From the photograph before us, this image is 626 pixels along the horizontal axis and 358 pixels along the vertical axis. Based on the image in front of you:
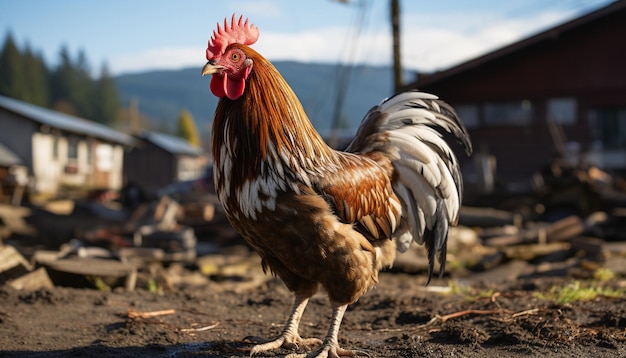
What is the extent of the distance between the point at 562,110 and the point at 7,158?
24211 mm

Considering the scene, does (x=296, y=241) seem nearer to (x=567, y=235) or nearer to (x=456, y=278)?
(x=456, y=278)

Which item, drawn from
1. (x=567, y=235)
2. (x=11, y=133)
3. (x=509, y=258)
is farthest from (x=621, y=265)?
(x=11, y=133)

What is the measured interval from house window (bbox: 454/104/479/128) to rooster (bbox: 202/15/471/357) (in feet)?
60.1

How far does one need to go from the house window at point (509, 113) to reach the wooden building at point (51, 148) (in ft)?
64.2

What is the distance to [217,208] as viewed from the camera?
15.6 m

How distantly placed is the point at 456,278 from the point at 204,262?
4028mm

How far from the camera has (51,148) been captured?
30.5m

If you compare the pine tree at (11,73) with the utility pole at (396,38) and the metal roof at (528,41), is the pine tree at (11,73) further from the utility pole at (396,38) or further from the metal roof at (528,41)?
the utility pole at (396,38)

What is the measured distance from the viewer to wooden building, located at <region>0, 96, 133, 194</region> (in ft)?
94.4

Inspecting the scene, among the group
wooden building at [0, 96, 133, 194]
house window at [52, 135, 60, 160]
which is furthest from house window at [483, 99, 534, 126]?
house window at [52, 135, 60, 160]

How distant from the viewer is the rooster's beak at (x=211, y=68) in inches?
129

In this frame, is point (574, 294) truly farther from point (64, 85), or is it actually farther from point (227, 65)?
point (64, 85)

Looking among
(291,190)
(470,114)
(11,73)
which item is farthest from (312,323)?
(11,73)

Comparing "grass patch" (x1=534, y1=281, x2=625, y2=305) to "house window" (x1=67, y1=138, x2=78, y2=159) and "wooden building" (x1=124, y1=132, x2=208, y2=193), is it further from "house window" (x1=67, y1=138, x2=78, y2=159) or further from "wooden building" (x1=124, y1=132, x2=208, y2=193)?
"wooden building" (x1=124, y1=132, x2=208, y2=193)
